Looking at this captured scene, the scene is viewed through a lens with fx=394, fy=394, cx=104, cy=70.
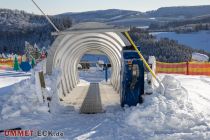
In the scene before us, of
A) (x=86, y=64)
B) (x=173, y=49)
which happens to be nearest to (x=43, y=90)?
(x=86, y=64)

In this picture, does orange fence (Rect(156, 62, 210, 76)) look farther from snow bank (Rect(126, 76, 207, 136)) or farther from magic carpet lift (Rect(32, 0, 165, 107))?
snow bank (Rect(126, 76, 207, 136))

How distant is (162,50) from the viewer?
103 meters

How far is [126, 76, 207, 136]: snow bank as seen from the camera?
9.20 meters

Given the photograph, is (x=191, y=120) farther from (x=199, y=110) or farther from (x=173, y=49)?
(x=173, y=49)

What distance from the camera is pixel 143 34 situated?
11869 centimetres

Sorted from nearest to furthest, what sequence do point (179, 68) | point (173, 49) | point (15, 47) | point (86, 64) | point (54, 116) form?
point (54, 116) → point (179, 68) → point (86, 64) → point (173, 49) → point (15, 47)

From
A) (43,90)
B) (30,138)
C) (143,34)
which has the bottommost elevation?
(30,138)

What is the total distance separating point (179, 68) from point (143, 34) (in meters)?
89.5

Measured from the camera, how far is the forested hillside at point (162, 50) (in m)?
96.1

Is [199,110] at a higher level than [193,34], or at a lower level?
lower

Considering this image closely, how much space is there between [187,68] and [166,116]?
20076 mm

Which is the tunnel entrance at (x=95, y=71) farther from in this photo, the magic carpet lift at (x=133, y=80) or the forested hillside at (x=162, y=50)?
the forested hillside at (x=162, y=50)

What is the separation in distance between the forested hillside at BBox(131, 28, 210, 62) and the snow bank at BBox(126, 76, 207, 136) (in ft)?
270

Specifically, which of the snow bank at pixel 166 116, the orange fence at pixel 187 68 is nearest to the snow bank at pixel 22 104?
the snow bank at pixel 166 116
